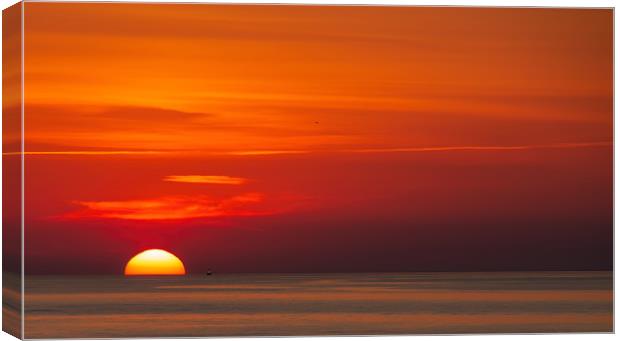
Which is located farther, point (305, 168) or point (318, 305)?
point (305, 168)

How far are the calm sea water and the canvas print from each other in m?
0.02

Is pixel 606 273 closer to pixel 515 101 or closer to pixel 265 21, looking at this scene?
pixel 515 101

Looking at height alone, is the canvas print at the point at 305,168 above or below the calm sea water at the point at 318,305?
above

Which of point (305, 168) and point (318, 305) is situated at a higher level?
point (305, 168)

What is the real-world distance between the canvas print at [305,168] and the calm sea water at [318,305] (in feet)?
0.06

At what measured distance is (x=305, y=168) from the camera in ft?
32.0

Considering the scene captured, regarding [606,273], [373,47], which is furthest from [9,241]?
[606,273]

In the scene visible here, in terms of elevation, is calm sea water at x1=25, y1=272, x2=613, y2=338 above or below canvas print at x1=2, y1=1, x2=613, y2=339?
below

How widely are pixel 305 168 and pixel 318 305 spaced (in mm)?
1045

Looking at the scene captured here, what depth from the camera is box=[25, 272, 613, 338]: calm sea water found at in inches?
370

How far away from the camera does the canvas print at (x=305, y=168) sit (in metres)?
9.40

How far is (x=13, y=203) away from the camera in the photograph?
9469 millimetres

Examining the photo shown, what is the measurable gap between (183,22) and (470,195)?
8.38 feet

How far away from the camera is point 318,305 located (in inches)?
376
